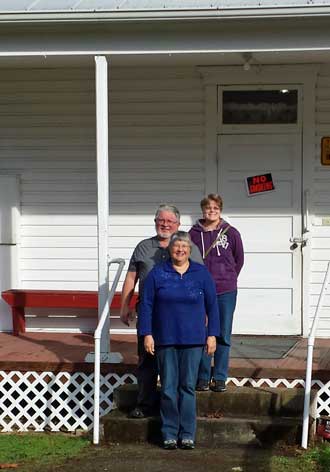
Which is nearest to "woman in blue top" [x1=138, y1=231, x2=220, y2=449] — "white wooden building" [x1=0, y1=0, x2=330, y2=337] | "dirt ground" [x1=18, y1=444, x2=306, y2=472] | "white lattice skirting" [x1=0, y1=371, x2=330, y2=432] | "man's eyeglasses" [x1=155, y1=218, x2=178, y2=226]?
"dirt ground" [x1=18, y1=444, x2=306, y2=472]

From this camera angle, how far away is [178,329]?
5.73 m

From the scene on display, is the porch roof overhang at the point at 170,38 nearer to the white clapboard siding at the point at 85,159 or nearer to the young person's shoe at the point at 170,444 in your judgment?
the white clapboard siding at the point at 85,159

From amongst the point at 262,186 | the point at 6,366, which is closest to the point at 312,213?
the point at 262,186

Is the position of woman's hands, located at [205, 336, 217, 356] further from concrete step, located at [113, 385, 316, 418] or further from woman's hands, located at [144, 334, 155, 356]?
concrete step, located at [113, 385, 316, 418]

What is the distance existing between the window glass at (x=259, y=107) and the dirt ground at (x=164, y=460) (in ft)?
12.4

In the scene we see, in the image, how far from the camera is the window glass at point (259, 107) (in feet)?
27.6

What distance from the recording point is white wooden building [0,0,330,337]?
330 inches

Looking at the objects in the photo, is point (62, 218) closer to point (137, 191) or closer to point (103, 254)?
point (137, 191)

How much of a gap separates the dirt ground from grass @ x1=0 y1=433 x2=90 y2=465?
185mm

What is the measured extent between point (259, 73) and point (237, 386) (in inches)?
138

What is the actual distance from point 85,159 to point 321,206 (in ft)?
8.42

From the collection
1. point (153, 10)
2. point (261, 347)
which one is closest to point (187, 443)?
point (261, 347)

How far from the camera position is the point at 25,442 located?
254 inches

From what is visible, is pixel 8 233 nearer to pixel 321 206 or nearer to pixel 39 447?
pixel 39 447
